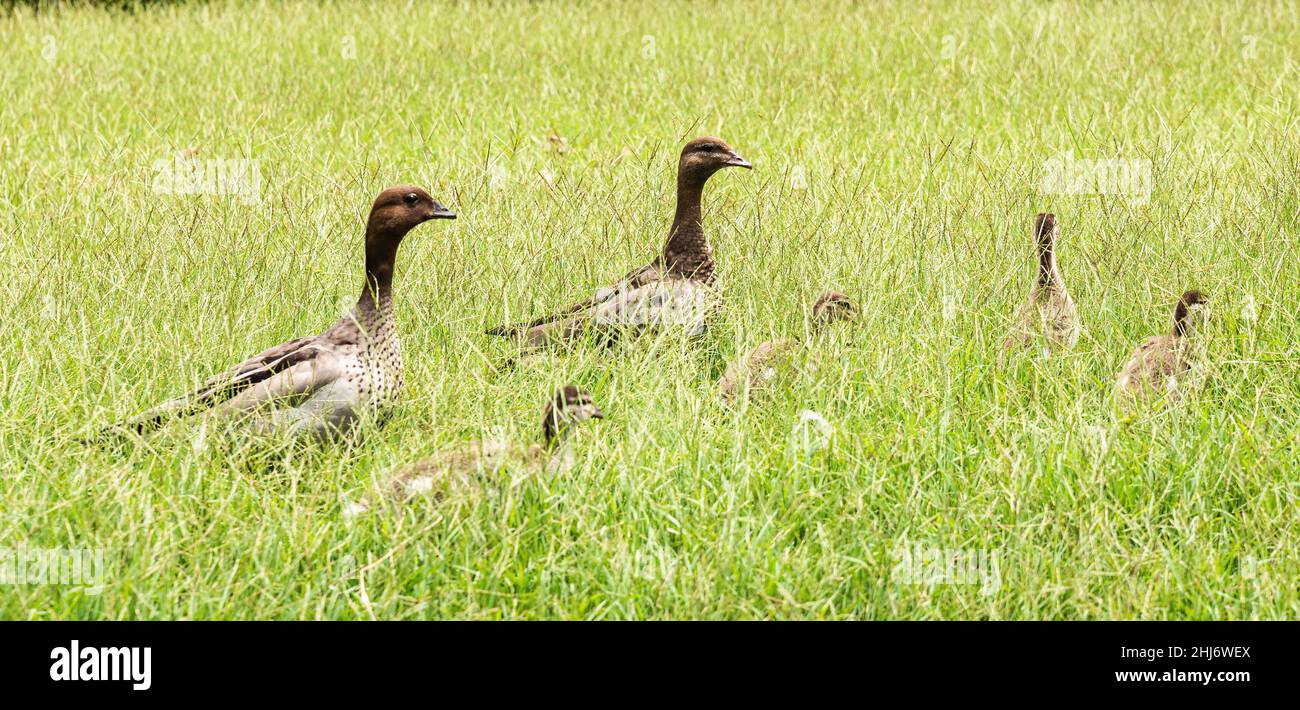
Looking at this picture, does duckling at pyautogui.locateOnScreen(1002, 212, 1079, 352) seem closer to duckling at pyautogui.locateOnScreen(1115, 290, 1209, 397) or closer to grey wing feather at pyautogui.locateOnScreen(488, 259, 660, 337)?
duckling at pyautogui.locateOnScreen(1115, 290, 1209, 397)

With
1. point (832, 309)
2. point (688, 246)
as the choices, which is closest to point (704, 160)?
point (688, 246)

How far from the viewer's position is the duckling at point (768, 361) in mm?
4851

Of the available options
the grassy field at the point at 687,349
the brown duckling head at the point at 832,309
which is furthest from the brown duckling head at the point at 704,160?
the brown duckling head at the point at 832,309

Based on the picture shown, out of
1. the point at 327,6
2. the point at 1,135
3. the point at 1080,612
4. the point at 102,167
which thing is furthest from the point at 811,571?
the point at 327,6

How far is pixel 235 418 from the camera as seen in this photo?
434 cm

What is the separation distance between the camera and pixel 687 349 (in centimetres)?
538

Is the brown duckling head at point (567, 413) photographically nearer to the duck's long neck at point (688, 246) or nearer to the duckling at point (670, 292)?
the duckling at point (670, 292)

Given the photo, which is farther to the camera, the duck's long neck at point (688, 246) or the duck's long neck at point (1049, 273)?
the duck's long neck at point (688, 246)

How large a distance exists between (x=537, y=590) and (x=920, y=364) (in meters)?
1.99

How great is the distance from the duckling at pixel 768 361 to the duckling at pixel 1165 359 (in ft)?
3.70

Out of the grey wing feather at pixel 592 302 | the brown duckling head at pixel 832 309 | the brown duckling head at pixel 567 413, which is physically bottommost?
the brown duckling head at pixel 567 413

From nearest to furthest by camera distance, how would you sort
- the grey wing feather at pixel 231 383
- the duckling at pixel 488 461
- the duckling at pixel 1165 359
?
the duckling at pixel 488 461, the grey wing feather at pixel 231 383, the duckling at pixel 1165 359

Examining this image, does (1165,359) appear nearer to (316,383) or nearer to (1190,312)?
(1190,312)

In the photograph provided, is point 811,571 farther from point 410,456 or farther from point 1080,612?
point 410,456
